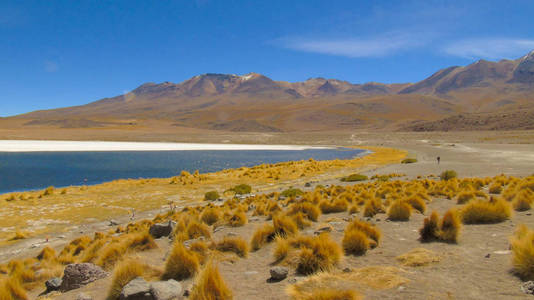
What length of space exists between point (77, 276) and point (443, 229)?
6.41 meters

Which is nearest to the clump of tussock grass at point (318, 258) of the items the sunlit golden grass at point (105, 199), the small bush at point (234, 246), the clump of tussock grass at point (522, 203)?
the small bush at point (234, 246)

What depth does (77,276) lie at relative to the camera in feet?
17.6

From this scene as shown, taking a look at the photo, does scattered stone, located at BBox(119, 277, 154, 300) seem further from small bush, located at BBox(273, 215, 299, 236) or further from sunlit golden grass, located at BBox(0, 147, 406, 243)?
sunlit golden grass, located at BBox(0, 147, 406, 243)

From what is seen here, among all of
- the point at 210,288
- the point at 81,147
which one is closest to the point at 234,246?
the point at 210,288

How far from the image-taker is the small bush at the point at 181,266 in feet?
16.9

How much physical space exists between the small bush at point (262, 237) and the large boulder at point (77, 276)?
2.86 meters

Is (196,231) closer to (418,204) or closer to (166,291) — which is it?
(166,291)

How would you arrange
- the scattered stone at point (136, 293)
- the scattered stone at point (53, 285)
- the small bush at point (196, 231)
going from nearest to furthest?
the scattered stone at point (136, 293), the scattered stone at point (53, 285), the small bush at point (196, 231)

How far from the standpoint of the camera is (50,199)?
54.4 feet

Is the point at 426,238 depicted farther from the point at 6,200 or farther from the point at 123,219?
the point at 6,200

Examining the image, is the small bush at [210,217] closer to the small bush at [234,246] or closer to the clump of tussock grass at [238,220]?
the clump of tussock grass at [238,220]

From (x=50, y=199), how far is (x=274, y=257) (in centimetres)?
1556

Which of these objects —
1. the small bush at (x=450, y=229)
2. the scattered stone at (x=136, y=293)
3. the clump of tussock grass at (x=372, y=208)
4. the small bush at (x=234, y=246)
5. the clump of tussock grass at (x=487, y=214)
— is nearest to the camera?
the scattered stone at (x=136, y=293)

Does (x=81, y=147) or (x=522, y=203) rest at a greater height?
(x=81, y=147)
